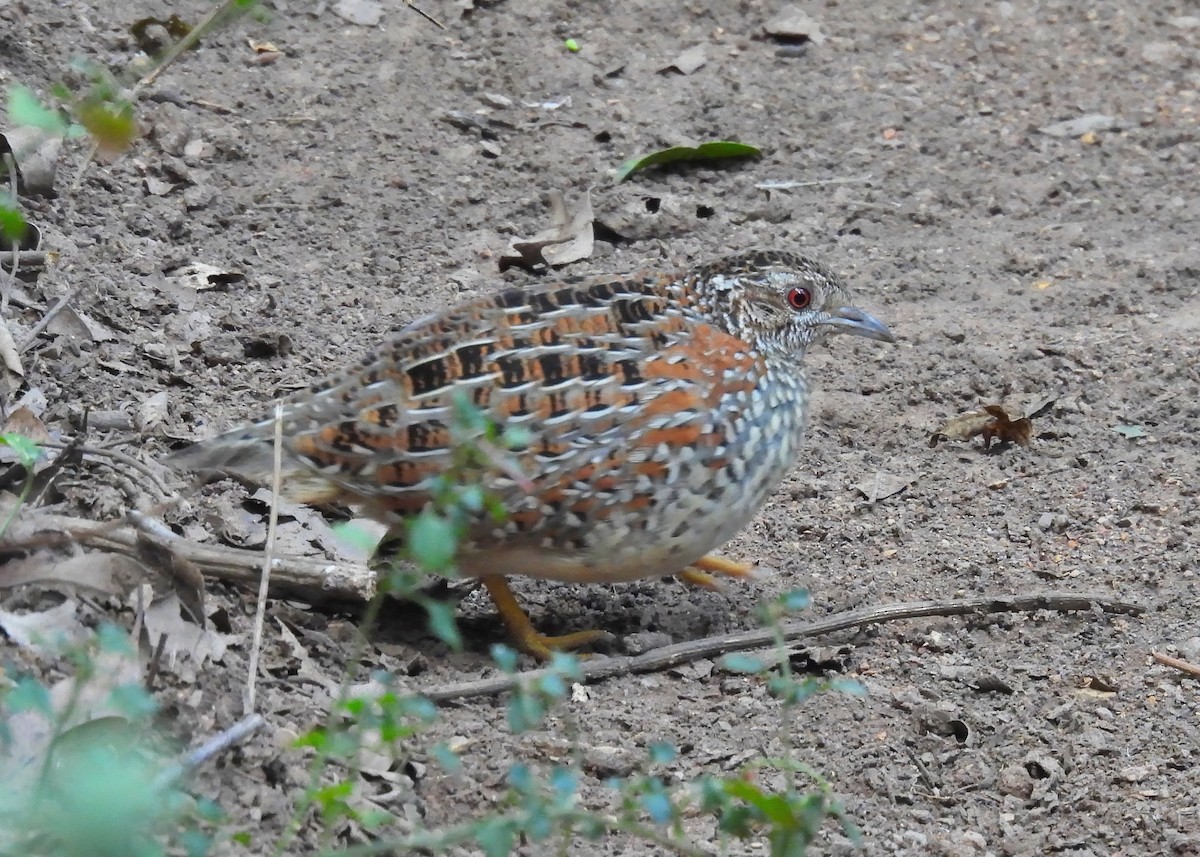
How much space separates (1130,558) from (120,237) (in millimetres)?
4273

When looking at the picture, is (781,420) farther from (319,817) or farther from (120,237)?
(120,237)

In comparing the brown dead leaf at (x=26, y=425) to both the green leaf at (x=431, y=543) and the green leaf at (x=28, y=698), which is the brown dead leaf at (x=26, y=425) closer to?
the green leaf at (x=28, y=698)

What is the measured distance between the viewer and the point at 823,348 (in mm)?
7023

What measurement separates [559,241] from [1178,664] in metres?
3.58

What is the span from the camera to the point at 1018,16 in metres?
9.95

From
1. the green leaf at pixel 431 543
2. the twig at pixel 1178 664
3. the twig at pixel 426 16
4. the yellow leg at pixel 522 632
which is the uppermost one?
the green leaf at pixel 431 543

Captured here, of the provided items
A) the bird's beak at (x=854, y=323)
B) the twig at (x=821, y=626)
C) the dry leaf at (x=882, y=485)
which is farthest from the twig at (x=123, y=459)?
the dry leaf at (x=882, y=485)

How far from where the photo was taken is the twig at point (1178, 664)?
4.79 m

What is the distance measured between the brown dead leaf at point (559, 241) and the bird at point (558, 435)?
221 centimetres

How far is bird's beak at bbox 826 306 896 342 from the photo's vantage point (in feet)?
17.9

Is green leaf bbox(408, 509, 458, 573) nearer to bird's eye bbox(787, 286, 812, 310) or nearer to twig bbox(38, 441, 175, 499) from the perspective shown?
twig bbox(38, 441, 175, 499)

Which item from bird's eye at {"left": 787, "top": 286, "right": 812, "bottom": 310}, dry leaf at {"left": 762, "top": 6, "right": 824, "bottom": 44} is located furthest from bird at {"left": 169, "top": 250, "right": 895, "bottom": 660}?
dry leaf at {"left": 762, "top": 6, "right": 824, "bottom": 44}

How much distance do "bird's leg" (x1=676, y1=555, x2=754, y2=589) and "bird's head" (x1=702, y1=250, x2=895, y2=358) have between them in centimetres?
77

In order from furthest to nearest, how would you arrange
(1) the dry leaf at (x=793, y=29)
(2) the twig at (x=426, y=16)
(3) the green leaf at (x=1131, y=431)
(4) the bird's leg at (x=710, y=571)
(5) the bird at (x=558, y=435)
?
(1) the dry leaf at (x=793, y=29) < (2) the twig at (x=426, y=16) < (3) the green leaf at (x=1131, y=431) < (4) the bird's leg at (x=710, y=571) < (5) the bird at (x=558, y=435)
